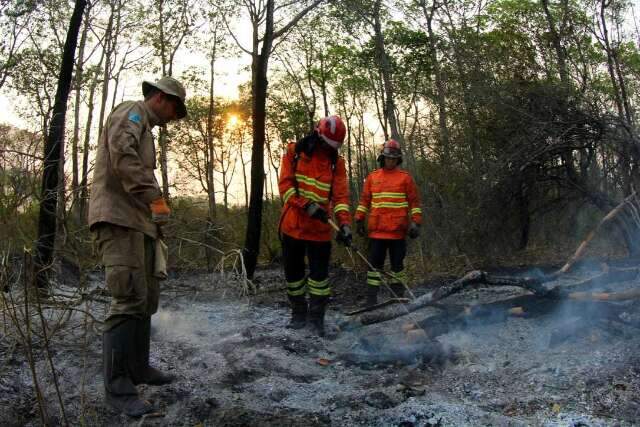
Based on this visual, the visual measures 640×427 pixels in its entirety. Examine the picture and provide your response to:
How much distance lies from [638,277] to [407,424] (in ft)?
11.9

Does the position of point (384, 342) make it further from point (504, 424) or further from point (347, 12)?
point (347, 12)

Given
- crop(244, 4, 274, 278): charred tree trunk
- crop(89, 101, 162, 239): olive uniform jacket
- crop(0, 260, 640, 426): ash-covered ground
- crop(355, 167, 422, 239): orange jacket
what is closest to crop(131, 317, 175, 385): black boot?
crop(0, 260, 640, 426): ash-covered ground

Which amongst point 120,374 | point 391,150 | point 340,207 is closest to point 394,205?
point 391,150

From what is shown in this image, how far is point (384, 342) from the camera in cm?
459

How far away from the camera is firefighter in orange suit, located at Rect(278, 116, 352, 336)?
5074mm

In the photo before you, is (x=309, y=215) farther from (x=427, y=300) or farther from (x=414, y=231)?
(x=414, y=231)

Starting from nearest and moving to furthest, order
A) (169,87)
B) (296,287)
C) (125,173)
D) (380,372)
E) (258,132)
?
1. (125,173)
2. (169,87)
3. (380,372)
4. (296,287)
5. (258,132)

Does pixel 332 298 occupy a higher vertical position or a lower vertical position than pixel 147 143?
lower

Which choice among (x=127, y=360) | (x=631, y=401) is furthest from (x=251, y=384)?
(x=631, y=401)

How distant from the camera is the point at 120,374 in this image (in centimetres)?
306

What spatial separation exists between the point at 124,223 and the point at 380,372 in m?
2.09

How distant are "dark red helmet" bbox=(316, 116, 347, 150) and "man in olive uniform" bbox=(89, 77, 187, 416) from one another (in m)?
1.95

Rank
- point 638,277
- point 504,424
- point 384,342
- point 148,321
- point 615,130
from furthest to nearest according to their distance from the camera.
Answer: point 615,130 < point 638,277 < point 384,342 < point 148,321 < point 504,424

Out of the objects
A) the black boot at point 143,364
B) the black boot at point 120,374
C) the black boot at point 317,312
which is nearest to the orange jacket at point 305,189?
the black boot at point 317,312
